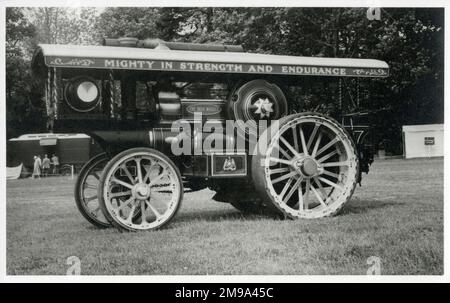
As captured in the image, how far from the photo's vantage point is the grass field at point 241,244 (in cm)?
586

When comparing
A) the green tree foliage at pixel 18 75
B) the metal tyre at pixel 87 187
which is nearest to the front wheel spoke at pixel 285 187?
the metal tyre at pixel 87 187

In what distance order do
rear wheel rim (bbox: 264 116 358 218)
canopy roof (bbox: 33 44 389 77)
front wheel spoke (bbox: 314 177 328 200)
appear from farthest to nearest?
front wheel spoke (bbox: 314 177 328 200) → rear wheel rim (bbox: 264 116 358 218) → canopy roof (bbox: 33 44 389 77)

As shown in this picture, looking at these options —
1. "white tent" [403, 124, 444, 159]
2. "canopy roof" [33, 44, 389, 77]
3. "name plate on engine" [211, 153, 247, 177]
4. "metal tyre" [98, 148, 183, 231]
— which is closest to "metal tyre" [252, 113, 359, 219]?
"name plate on engine" [211, 153, 247, 177]

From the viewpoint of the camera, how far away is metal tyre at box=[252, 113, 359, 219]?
25.2 feet

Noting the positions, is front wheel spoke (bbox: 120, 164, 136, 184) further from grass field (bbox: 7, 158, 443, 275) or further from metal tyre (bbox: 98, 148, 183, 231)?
grass field (bbox: 7, 158, 443, 275)

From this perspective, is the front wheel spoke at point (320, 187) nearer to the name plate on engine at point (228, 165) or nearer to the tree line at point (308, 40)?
the name plate on engine at point (228, 165)

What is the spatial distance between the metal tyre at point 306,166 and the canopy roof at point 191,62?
2.21 ft

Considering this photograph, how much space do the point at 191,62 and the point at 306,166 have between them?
207cm

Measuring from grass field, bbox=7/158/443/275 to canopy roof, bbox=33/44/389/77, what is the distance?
196 cm
